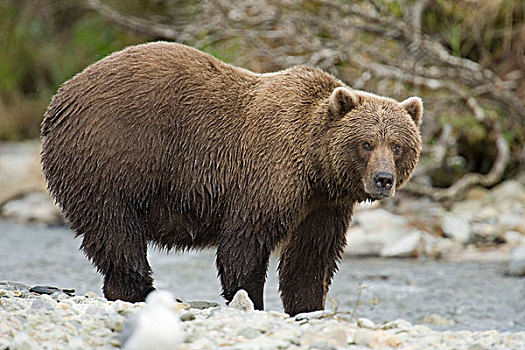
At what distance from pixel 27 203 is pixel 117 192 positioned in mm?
7830

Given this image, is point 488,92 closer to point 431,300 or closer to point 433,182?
point 433,182

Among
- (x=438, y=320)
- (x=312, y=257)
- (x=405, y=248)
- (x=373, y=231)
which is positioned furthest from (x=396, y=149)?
(x=373, y=231)

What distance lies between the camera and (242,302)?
18.0ft

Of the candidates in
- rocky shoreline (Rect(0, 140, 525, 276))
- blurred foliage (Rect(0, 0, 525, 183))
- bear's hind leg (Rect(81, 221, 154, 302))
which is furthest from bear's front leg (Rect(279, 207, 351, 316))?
blurred foliage (Rect(0, 0, 525, 183))

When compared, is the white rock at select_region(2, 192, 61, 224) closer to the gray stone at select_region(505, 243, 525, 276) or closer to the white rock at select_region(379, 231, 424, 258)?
the white rock at select_region(379, 231, 424, 258)

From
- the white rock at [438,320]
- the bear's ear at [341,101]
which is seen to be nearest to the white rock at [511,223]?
the white rock at [438,320]

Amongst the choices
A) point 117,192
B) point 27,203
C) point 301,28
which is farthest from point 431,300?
point 27,203

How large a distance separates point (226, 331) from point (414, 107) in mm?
2561

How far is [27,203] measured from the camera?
13125mm

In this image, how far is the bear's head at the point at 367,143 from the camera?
5.79 metres

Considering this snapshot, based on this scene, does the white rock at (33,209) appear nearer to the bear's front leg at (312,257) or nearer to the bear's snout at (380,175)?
the bear's front leg at (312,257)

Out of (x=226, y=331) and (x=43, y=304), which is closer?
(x=226, y=331)

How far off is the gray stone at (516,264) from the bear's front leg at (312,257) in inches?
171

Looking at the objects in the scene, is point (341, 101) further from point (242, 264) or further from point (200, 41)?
point (200, 41)
